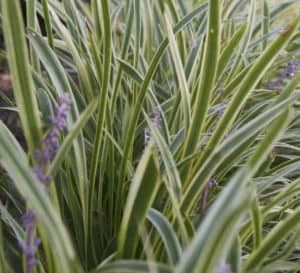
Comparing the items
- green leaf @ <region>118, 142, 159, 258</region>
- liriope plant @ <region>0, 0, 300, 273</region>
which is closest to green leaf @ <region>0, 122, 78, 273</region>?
liriope plant @ <region>0, 0, 300, 273</region>

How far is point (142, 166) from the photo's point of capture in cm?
70

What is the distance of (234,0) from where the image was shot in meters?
1.76

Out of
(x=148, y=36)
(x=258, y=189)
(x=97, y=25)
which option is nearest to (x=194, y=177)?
(x=258, y=189)

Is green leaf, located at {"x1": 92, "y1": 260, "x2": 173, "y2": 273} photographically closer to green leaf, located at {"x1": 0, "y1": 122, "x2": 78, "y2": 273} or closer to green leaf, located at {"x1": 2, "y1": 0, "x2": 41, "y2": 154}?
green leaf, located at {"x1": 0, "y1": 122, "x2": 78, "y2": 273}

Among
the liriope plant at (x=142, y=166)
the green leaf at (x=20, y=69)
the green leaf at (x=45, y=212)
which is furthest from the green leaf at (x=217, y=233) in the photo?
the green leaf at (x=20, y=69)

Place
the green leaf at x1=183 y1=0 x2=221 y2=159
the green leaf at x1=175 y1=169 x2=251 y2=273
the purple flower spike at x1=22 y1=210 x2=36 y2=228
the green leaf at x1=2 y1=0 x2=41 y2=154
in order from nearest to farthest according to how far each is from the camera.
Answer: the green leaf at x1=175 y1=169 x2=251 y2=273 → the purple flower spike at x1=22 y1=210 x2=36 y2=228 → the green leaf at x1=2 y1=0 x2=41 y2=154 → the green leaf at x1=183 y1=0 x2=221 y2=159

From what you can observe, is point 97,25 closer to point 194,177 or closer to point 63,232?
point 194,177

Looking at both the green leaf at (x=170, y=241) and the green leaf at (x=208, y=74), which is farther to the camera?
the green leaf at (x=208, y=74)

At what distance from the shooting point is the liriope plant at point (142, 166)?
0.63m

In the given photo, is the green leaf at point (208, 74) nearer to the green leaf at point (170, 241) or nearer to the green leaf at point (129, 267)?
the green leaf at point (170, 241)

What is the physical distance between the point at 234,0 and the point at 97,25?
641 millimetres

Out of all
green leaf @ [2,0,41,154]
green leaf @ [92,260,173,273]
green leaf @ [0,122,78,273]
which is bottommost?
green leaf @ [92,260,173,273]

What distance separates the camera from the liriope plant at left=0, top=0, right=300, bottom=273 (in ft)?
2.06

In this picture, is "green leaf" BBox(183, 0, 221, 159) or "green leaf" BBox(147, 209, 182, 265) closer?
"green leaf" BBox(147, 209, 182, 265)
